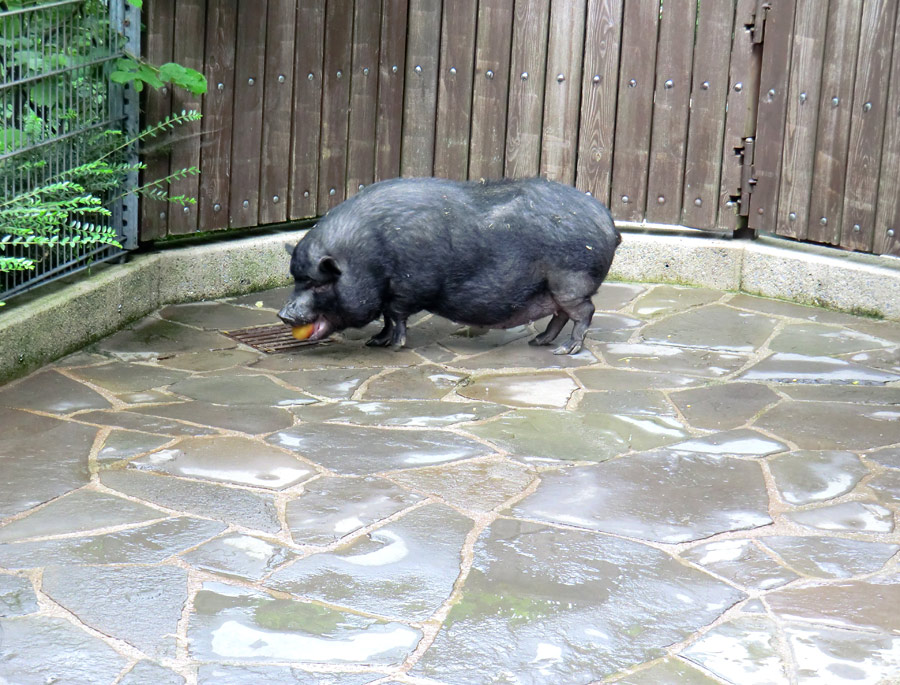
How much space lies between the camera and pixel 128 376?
6.11 meters

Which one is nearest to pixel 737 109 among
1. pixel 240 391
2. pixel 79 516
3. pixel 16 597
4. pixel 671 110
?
pixel 671 110

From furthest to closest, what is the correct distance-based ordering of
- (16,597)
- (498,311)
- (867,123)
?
(867,123), (498,311), (16,597)

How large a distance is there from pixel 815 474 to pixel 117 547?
9.06 ft

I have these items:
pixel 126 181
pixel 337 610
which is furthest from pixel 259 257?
pixel 337 610

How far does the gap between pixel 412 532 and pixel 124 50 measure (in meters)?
3.88

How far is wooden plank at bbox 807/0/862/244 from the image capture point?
25.2 ft

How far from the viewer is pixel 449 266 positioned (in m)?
6.48

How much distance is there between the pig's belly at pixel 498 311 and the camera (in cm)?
661

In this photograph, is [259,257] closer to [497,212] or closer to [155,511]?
[497,212]

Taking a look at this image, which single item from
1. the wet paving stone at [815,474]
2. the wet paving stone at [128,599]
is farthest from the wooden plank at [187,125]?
the wet paving stone at [815,474]

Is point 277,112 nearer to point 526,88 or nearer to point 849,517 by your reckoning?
point 526,88

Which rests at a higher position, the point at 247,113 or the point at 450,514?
the point at 247,113

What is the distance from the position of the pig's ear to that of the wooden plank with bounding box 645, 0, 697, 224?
2.92 m


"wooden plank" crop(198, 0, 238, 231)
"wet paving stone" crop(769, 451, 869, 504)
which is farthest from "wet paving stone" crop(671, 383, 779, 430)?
"wooden plank" crop(198, 0, 238, 231)
